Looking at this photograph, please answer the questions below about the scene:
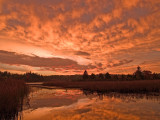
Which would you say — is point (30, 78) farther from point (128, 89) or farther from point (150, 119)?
point (150, 119)

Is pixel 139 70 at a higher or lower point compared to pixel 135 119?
higher

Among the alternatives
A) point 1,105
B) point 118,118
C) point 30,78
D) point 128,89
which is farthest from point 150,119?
point 30,78

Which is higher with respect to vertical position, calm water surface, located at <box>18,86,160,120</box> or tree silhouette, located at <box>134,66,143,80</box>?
tree silhouette, located at <box>134,66,143,80</box>

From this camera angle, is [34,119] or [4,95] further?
[4,95]

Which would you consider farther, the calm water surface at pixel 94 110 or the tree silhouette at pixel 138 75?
the tree silhouette at pixel 138 75

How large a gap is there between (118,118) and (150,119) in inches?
71.1

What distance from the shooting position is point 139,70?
2766 inches

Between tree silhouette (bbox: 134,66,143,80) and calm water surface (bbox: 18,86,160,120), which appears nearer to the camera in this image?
calm water surface (bbox: 18,86,160,120)

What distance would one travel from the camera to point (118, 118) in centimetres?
737

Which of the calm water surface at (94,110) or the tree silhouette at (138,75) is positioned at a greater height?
the tree silhouette at (138,75)

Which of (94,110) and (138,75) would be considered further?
(138,75)

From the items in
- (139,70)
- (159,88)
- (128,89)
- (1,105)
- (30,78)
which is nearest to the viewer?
(1,105)

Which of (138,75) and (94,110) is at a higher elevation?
(138,75)

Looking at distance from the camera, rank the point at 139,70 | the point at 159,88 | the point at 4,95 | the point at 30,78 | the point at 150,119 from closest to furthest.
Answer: the point at 150,119
the point at 4,95
the point at 159,88
the point at 139,70
the point at 30,78
